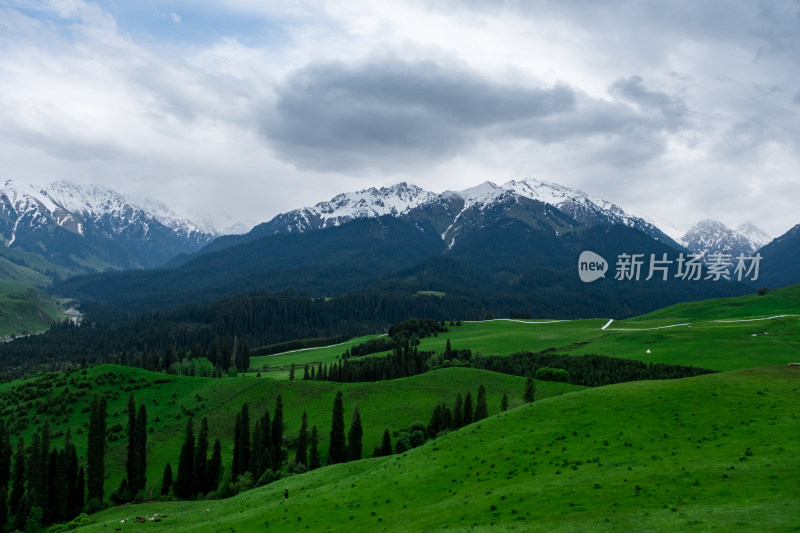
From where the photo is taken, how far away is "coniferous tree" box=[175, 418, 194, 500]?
100 m

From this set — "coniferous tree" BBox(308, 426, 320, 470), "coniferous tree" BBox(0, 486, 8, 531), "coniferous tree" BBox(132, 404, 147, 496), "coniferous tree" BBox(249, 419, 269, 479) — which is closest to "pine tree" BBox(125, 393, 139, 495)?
"coniferous tree" BBox(132, 404, 147, 496)

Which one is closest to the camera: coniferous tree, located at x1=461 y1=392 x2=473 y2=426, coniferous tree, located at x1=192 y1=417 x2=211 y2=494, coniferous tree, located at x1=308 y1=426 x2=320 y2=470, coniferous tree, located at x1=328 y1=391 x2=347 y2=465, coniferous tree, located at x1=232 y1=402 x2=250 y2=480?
coniferous tree, located at x1=192 y1=417 x2=211 y2=494

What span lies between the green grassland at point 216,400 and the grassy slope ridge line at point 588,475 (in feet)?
159

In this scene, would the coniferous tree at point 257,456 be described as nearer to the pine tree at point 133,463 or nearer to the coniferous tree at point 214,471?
the coniferous tree at point 214,471

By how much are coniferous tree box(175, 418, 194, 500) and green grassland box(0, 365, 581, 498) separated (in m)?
12.3

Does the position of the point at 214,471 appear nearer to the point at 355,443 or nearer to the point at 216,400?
the point at 355,443

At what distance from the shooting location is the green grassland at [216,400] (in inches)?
4902

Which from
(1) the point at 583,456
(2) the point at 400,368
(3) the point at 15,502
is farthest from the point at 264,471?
(2) the point at 400,368

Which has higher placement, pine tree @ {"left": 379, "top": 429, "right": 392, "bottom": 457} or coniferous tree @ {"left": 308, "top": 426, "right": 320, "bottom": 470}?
pine tree @ {"left": 379, "top": 429, "right": 392, "bottom": 457}

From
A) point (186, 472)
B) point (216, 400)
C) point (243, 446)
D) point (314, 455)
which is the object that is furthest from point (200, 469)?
point (216, 400)

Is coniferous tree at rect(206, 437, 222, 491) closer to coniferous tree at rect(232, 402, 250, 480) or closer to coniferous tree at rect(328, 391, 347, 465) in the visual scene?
coniferous tree at rect(232, 402, 250, 480)

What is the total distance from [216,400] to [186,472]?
43994mm

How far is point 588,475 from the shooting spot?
1817 inches

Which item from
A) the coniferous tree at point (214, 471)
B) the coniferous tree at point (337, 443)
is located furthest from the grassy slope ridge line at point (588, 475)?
the coniferous tree at point (337, 443)
